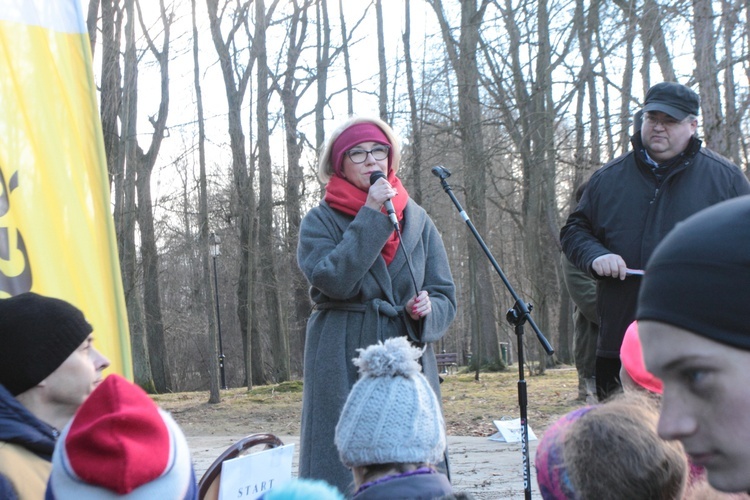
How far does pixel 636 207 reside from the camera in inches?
137

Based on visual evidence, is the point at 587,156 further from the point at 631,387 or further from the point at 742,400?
the point at 742,400

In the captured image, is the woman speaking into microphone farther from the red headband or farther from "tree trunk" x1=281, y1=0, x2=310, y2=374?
"tree trunk" x1=281, y1=0, x2=310, y2=374

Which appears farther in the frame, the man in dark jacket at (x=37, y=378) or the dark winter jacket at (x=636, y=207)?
the dark winter jacket at (x=636, y=207)

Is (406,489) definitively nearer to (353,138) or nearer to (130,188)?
(353,138)

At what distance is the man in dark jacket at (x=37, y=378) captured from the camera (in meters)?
2.26

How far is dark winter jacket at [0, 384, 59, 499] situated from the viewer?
2.21 metres

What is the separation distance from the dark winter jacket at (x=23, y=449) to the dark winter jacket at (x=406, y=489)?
0.98 metres

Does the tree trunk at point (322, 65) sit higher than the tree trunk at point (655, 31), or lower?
higher

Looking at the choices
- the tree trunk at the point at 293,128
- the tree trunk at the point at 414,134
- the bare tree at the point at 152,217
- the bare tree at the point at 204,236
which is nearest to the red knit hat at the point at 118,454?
the bare tree at the point at 204,236

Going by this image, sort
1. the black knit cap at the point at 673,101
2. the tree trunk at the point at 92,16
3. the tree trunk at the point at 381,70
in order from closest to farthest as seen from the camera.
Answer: the black knit cap at the point at 673,101 < the tree trunk at the point at 92,16 < the tree trunk at the point at 381,70

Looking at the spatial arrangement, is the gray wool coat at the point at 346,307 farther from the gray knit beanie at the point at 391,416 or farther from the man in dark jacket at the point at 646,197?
the gray knit beanie at the point at 391,416

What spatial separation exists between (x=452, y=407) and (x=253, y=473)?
8531 millimetres

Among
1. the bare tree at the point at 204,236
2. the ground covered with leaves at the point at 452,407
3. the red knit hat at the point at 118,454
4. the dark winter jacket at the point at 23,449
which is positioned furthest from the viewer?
the bare tree at the point at 204,236

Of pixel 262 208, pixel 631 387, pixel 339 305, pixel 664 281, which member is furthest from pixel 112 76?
pixel 262 208
